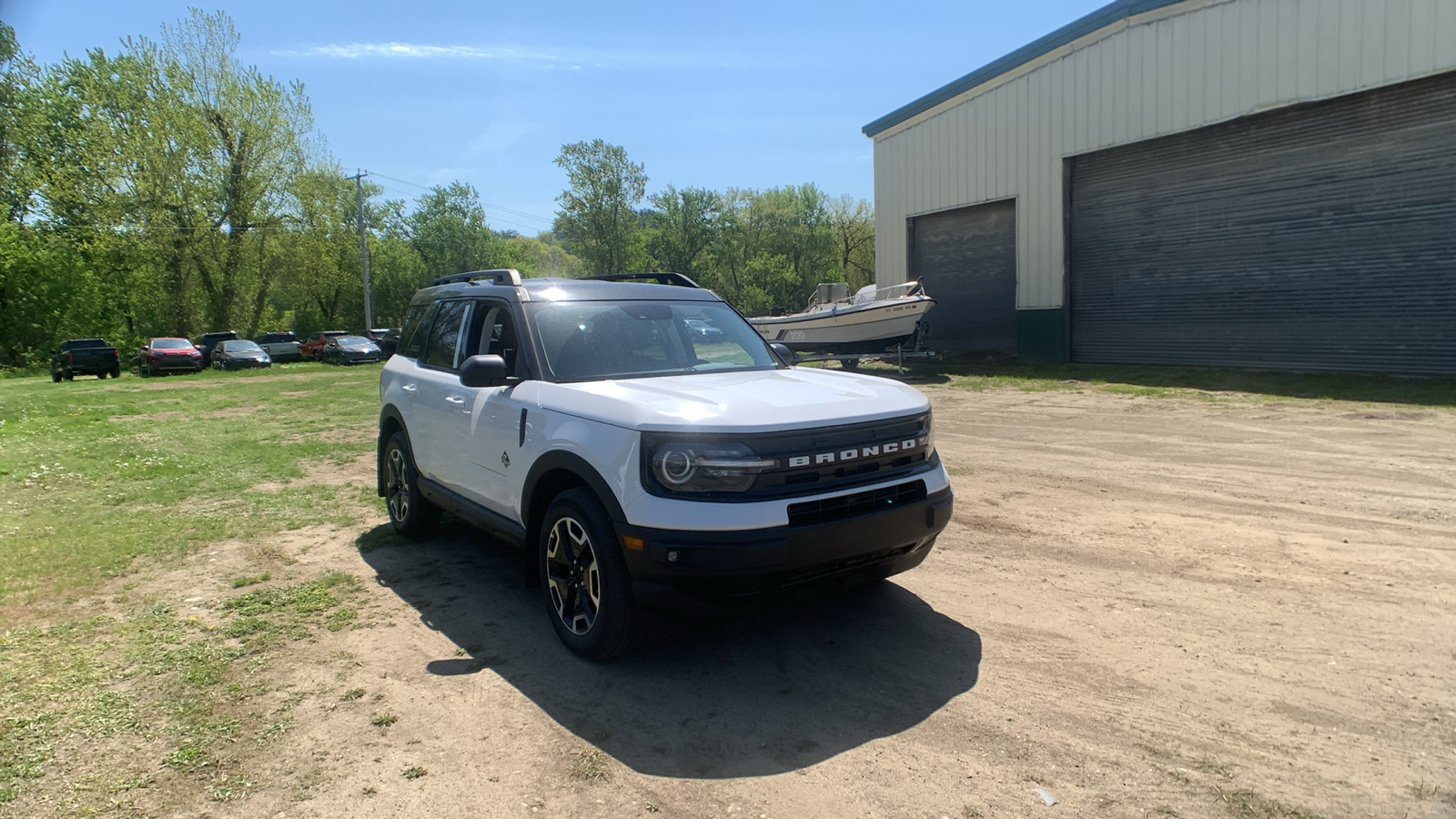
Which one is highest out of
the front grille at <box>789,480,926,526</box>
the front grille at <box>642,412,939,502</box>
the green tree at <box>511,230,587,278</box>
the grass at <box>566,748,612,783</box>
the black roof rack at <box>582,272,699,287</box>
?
the green tree at <box>511,230,587,278</box>

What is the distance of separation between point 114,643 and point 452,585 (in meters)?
1.73

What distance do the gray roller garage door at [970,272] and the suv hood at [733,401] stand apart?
1880 cm

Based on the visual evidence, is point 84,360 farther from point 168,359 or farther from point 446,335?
point 446,335

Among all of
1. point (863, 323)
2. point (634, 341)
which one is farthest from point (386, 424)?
point (863, 323)

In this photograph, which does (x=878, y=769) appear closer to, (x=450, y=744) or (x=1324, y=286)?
(x=450, y=744)

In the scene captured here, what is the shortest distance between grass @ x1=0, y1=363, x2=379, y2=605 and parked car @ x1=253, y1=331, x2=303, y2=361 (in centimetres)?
2206

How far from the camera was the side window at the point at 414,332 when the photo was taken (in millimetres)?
6117

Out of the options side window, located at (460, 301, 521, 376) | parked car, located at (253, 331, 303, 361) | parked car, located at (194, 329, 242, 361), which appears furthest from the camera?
parked car, located at (253, 331, 303, 361)

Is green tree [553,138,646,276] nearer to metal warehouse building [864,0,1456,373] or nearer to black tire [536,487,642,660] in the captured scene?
metal warehouse building [864,0,1456,373]

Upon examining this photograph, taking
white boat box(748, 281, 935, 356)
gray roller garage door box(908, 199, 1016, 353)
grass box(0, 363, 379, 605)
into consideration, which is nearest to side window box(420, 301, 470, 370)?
grass box(0, 363, 379, 605)

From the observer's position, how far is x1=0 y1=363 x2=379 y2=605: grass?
5965mm

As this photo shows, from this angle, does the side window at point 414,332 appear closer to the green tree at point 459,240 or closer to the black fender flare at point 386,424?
the black fender flare at point 386,424

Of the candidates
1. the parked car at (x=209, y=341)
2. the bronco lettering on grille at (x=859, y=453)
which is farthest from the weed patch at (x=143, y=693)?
the parked car at (x=209, y=341)

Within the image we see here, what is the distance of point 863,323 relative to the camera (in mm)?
20094
